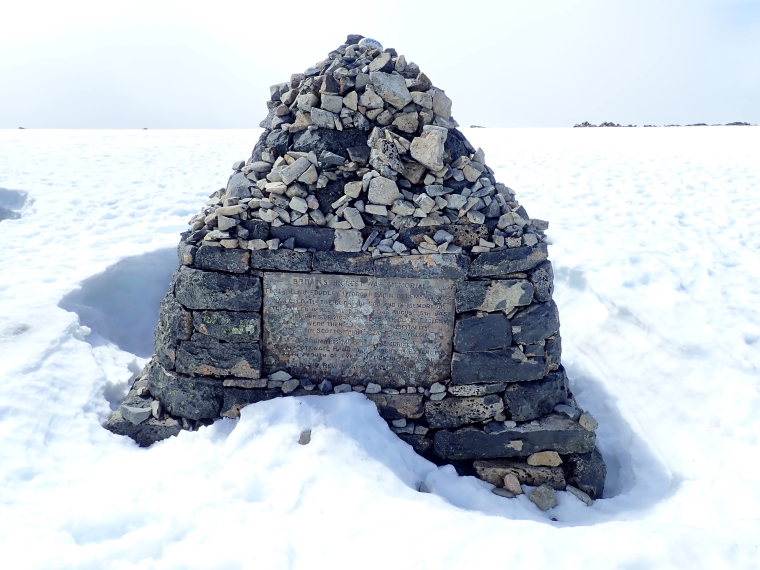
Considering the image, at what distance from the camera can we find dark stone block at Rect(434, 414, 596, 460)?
5270 mm

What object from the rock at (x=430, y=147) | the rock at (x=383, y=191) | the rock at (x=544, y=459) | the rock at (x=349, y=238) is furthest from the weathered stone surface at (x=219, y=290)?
the rock at (x=544, y=459)

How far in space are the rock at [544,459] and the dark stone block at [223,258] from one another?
11.1 ft

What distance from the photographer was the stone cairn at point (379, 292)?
500cm

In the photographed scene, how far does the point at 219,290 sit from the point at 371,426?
76.4 inches

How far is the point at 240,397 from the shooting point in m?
5.29

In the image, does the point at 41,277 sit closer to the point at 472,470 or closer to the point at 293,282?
the point at 293,282

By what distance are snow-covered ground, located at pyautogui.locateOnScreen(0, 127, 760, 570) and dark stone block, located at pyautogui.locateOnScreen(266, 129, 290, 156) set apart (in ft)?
8.06

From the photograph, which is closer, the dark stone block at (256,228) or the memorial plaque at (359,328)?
the dark stone block at (256,228)

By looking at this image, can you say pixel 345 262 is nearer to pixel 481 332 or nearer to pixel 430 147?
pixel 430 147

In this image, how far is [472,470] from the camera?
5.33 m

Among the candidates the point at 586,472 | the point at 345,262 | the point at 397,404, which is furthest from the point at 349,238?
the point at 586,472

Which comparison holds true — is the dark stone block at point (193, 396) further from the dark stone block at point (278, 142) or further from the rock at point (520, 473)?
the rock at point (520, 473)

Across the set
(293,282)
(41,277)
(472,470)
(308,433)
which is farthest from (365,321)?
(41,277)

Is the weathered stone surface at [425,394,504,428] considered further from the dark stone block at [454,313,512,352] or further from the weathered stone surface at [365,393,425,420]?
the dark stone block at [454,313,512,352]
